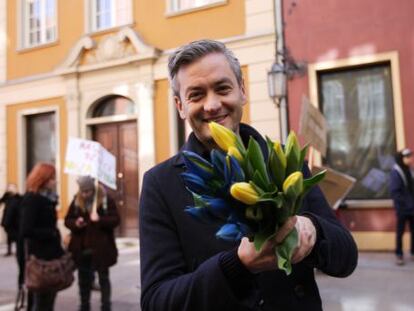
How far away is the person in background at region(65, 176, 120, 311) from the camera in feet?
17.3

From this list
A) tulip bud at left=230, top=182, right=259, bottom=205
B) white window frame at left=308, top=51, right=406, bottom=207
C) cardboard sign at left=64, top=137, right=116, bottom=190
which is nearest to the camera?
tulip bud at left=230, top=182, right=259, bottom=205

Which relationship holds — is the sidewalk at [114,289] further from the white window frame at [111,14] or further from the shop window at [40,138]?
the white window frame at [111,14]

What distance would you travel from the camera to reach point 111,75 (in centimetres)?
1196

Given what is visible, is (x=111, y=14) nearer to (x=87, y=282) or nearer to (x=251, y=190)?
(x=87, y=282)

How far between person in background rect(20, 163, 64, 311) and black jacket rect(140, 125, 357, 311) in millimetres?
3535

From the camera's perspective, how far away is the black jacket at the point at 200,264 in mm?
1176

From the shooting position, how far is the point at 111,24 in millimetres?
12328

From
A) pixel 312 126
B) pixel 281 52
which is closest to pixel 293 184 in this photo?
pixel 312 126

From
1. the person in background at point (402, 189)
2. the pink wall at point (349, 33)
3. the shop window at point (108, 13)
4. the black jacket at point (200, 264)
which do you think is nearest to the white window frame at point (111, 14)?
the shop window at point (108, 13)

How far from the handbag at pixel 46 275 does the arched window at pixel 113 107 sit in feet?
24.5

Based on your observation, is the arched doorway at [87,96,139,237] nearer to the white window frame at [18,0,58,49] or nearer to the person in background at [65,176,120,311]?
the white window frame at [18,0,58,49]

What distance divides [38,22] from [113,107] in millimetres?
3555

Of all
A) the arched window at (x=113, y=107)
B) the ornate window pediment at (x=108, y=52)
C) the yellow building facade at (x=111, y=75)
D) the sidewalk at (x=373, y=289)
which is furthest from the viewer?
the arched window at (x=113, y=107)

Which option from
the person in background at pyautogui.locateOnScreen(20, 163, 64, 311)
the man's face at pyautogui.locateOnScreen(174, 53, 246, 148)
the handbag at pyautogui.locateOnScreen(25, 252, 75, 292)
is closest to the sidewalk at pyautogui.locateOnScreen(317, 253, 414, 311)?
the handbag at pyautogui.locateOnScreen(25, 252, 75, 292)
